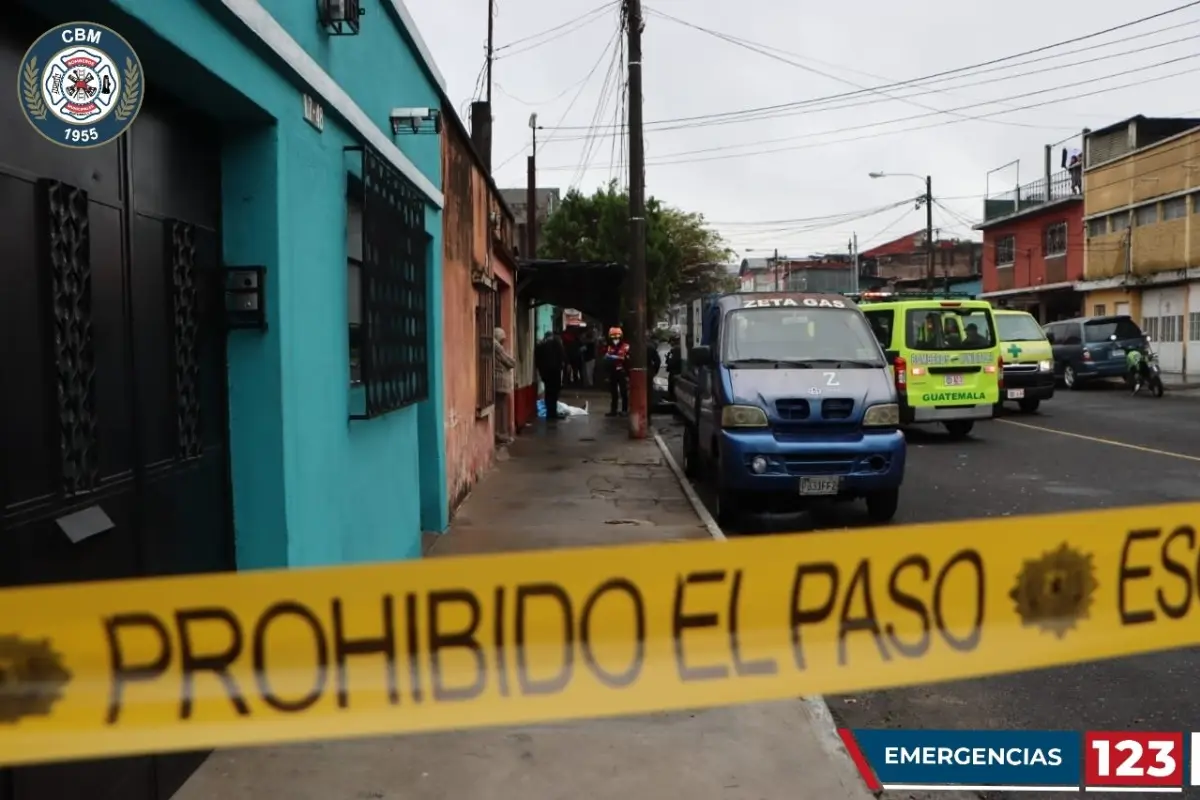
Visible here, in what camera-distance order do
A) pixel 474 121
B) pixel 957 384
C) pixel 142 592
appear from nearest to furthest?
pixel 142 592 → pixel 957 384 → pixel 474 121

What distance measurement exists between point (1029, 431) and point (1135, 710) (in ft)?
40.2

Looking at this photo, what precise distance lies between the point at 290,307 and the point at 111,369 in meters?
1.17

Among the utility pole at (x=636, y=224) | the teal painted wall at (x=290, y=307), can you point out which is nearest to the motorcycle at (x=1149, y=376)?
the utility pole at (x=636, y=224)

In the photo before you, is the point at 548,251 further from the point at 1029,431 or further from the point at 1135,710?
the point at 1135,710

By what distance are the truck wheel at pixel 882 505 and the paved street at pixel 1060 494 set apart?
0.42ft

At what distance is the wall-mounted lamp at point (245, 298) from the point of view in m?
4.15

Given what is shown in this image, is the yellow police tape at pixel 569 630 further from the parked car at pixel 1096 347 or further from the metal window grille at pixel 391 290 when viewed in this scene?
the parked car at pixel 1096 347

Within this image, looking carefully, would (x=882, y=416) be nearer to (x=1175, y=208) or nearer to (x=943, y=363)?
(x=943, y=363)

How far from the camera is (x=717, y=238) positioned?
2338 inches

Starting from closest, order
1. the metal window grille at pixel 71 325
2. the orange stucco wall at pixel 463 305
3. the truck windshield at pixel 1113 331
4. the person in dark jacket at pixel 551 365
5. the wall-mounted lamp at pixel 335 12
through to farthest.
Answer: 1. the metal window grille at pixel 71 325
2. the wall-mounted lamp at pixel 335 12
3. the orange stucco wall at pixel 463 305
4. the person in dark jacket at pixel 551 365
5. the truck windshield at pixel 1113 331

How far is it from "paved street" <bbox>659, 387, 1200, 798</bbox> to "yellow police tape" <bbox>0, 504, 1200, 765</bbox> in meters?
1.54

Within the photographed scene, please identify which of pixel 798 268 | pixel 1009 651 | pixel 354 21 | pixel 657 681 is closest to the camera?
pixel 657 681

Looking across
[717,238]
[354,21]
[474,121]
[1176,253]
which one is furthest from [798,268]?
[354,21]

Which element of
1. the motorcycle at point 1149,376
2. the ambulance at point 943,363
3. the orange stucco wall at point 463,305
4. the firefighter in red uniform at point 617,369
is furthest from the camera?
the motorcycle at point 1149,376
